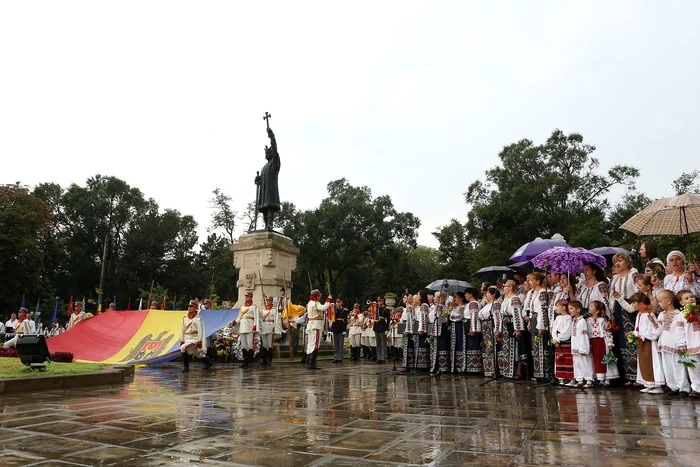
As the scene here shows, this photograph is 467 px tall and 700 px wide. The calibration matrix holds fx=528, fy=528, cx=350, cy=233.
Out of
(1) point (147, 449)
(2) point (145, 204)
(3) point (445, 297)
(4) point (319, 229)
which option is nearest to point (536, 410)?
(1) point (147, 449)

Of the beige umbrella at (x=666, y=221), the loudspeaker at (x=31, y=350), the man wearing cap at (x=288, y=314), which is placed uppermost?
the beige umbrella at (x=666, y=221)

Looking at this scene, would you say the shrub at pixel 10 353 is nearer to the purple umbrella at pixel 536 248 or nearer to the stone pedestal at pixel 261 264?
the stone pedestal at pixel 261 264

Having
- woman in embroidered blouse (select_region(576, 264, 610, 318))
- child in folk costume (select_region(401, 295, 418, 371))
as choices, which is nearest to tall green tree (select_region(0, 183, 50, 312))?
child in folk costume (select_region(401, 295, 418, 371))

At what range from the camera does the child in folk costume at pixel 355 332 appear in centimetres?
1880

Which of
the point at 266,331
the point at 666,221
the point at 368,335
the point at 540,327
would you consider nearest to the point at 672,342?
the point at 540,327

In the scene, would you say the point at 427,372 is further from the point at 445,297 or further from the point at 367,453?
the point at 367,453

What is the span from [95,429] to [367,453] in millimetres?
2526

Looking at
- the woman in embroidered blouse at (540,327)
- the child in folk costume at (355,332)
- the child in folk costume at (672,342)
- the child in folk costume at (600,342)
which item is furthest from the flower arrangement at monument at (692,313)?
the child in folk costume at (355,332)

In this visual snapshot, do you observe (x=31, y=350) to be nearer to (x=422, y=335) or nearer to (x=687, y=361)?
(x=422, y=335)

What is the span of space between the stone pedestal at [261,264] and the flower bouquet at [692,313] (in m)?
11.2

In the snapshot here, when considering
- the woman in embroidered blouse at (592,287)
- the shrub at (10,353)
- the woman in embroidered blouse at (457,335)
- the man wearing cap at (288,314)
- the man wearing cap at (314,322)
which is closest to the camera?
the woman in embroidered blouse at (592,287)

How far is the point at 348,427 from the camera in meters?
4.73

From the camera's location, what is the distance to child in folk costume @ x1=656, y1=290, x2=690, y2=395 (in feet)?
22.5

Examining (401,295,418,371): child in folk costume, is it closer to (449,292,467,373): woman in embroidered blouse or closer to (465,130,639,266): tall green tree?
(449,292,467,373): woman in embroidered blouse
